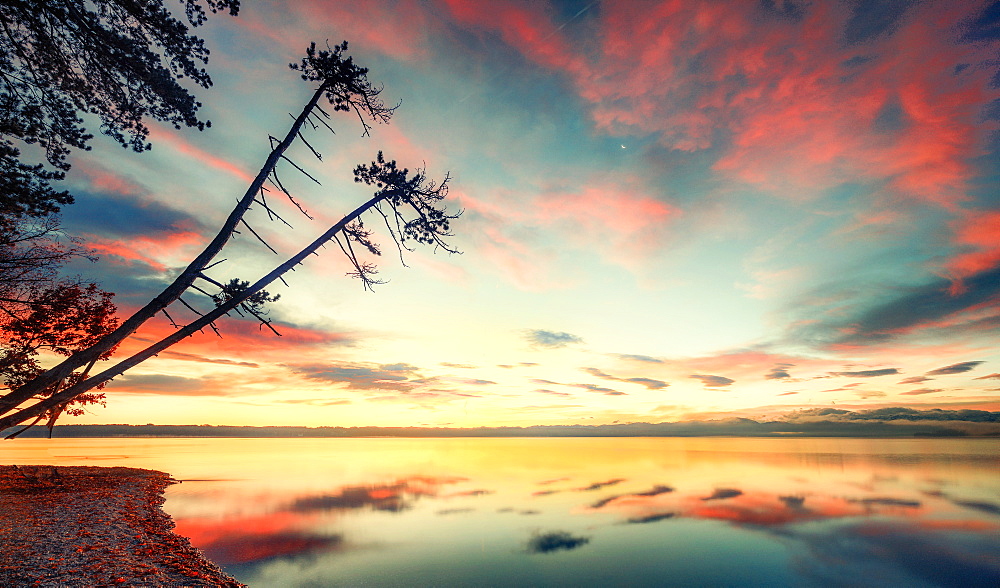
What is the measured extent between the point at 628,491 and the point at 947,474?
187 ft

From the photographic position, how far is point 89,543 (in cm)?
1377

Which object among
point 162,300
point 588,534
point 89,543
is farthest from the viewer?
point 588,534

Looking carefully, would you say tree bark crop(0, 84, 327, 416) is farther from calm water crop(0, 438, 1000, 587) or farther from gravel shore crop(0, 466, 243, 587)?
calm water crop(0, 438, 1000, 587)

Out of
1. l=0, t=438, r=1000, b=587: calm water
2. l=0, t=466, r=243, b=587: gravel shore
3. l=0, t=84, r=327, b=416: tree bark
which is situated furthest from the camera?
l=0, t=438, r=1000, b=587: calm water

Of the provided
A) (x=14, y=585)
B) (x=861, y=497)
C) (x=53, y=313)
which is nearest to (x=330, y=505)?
(x=53, y=313)

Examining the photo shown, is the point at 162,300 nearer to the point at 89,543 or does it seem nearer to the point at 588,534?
the point at 89,543

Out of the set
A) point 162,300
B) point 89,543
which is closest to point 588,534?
point 89,543

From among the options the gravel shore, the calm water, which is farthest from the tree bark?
the calm water

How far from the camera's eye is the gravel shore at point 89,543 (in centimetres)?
1095

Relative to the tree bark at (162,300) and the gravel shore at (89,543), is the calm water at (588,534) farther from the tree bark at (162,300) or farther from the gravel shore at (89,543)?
the tree bark at (162,300)

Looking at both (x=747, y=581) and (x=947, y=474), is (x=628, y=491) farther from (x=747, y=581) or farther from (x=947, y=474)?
(x=947, y=474)

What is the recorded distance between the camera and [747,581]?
1773 centimetres

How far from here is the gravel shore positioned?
11.0 meters

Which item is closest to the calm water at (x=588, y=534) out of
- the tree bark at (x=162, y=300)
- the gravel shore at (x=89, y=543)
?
the gravel shore at (x=89, y=543)
